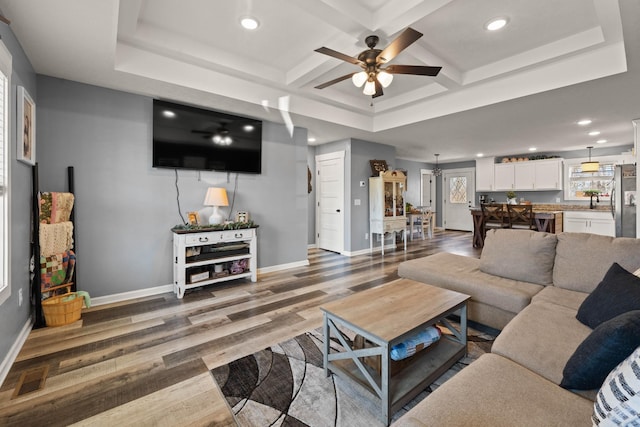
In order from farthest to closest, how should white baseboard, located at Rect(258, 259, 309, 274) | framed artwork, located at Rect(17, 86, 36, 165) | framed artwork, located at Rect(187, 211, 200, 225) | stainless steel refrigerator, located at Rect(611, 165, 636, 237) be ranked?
white baseboard, located at Rect(258, 259, 309, 274), stainless steel refrigerator, located at Rect(611, 165, 636, 237), framed artwork, located at Rect(187, 211, 200, 225), framed artwork, located at Rect(17, 86, 36, 165)

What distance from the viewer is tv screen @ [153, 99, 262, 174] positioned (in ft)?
11.1

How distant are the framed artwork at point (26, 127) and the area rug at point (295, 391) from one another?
2.25 m

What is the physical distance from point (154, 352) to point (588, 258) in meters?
3.34

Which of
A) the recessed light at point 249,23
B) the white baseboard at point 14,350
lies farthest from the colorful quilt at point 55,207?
the recessed light at point 249,23

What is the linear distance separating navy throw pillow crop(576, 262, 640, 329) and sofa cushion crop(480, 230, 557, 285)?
0.68 m

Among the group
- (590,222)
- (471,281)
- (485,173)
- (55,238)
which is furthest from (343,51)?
(485,173)

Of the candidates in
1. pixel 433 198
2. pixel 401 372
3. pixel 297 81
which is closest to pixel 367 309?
pixel 401 372

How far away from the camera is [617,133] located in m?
5.32

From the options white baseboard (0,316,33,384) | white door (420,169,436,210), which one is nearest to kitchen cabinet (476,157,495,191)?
white door (420,169,436,210)

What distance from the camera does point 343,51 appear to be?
2.76m

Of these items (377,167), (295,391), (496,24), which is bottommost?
(295,391)

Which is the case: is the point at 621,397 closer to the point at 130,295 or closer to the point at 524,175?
the point at 130,295

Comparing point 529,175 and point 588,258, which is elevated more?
point 529,175

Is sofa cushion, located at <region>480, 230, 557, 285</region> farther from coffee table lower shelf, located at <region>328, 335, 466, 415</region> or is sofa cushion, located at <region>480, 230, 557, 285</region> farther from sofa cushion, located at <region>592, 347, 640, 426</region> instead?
sofa cushion, located at <region>592, 347, 640, 426</region>
